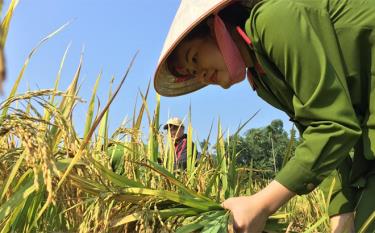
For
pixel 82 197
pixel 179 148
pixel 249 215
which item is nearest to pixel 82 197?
pixel 82 197

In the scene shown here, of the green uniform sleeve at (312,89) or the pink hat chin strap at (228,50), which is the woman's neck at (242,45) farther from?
the green uniform sleeve at (312,89)

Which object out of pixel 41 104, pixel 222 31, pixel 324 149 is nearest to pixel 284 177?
pixel 324 149

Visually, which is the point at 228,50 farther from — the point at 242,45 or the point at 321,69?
the point at 321,69

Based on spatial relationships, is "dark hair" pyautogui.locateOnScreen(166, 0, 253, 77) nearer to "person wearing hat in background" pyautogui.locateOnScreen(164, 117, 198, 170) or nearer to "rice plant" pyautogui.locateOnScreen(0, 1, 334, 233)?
"rice plant" pyautogui.locateOnScreen(0, 1, 334, 233)

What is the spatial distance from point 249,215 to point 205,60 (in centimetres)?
40

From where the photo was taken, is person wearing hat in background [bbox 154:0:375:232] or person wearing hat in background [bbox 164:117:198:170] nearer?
person wearing hat in background [bbox 154:0:375:232]

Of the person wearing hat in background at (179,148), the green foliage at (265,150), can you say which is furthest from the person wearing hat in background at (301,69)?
the person wearing hat in background at (179,148)

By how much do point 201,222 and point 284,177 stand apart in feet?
0.71

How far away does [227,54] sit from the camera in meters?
1.05

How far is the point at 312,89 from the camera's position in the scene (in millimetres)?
913

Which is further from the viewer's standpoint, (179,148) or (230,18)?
(179,148)

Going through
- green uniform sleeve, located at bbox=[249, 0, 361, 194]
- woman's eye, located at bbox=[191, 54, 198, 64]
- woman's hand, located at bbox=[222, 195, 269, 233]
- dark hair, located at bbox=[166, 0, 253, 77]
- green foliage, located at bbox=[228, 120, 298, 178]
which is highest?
dark hair, located at bbox=[166, 0, 253, 77]

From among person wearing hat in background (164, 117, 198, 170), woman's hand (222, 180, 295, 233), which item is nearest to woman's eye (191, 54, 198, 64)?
woman's hand (222, 180, 295, 233)

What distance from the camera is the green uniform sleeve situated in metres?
0.90
